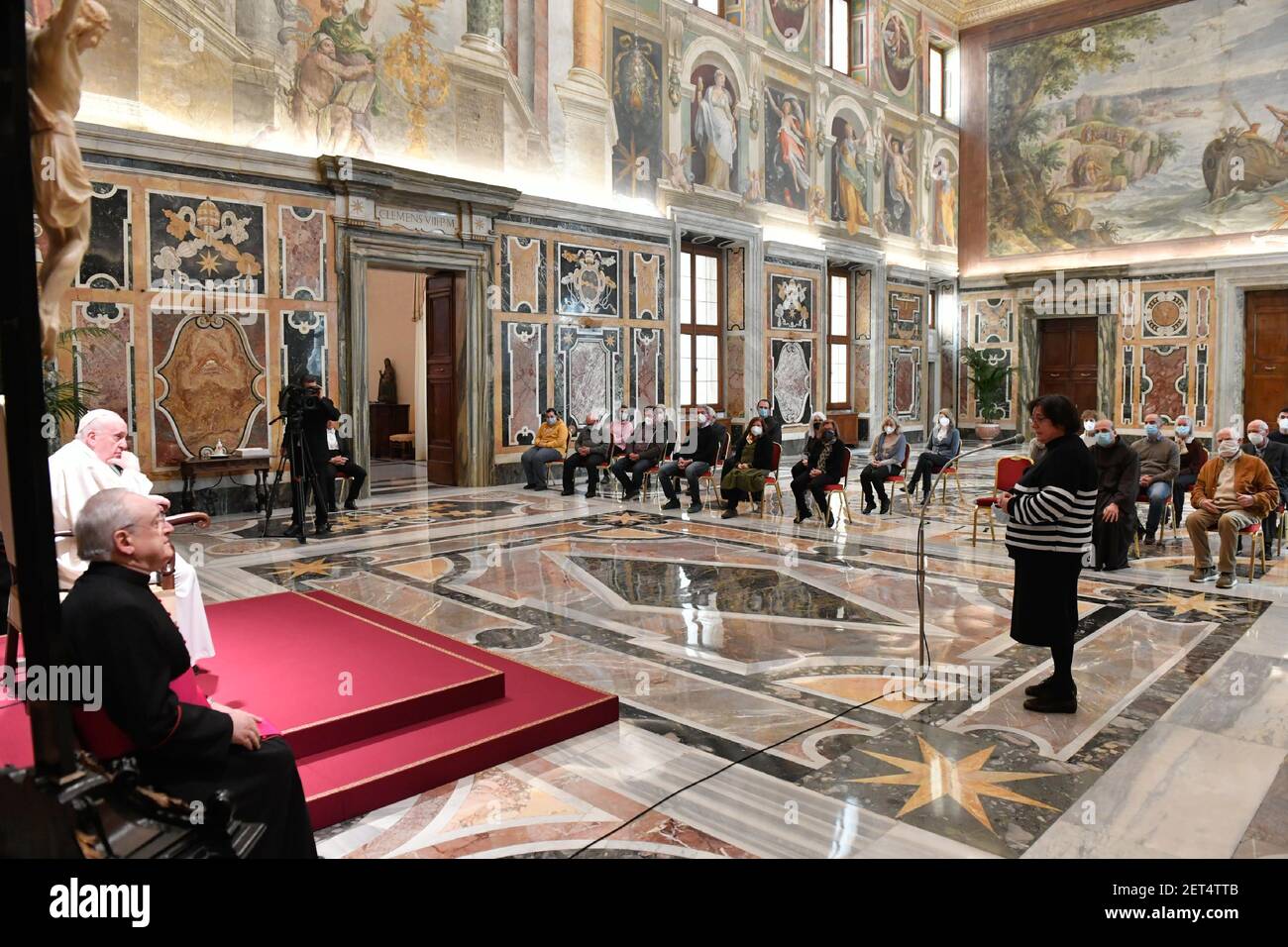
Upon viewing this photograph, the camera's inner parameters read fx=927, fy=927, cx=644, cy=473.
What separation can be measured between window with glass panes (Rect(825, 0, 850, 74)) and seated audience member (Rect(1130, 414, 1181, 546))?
12398 millimetres

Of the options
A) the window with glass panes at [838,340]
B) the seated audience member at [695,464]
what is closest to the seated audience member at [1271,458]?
the seated audience member at [695,464]

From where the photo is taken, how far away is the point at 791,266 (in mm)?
17891

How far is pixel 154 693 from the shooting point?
2.38 m

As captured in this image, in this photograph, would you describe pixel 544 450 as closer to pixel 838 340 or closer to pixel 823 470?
pixel 823 470

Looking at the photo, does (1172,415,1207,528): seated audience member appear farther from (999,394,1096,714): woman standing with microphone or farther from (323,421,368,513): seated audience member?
(323,421,368,513): seated audience member

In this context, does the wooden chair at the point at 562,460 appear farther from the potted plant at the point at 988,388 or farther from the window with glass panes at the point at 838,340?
the potted plant at the point at 988,388

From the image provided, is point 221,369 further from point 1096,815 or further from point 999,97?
point 999,97

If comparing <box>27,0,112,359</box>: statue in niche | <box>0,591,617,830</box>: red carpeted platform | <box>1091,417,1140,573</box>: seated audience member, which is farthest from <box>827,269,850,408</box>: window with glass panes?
<box>27,0,112,359</box>: statue in niche

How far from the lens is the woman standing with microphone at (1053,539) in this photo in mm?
4438

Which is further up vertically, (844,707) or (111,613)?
(111,613)

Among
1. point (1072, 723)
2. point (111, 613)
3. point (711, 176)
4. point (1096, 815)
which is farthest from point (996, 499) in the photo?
point (711, 176)

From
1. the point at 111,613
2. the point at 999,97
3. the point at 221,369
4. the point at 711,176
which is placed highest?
the point at 999,97
